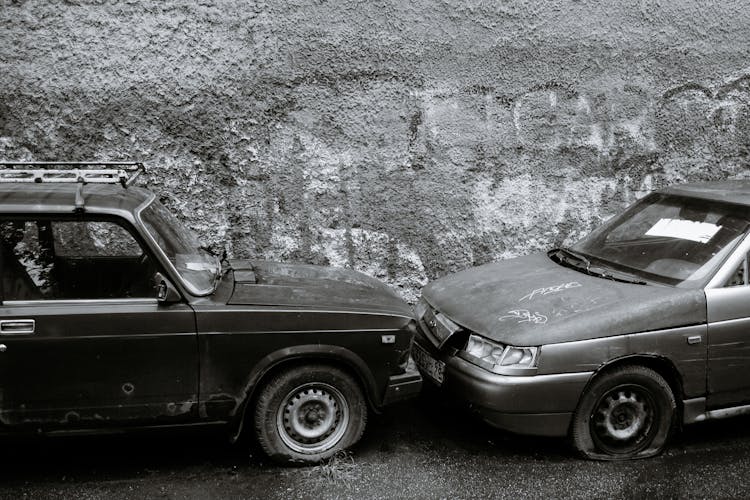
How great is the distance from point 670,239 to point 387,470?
240cm

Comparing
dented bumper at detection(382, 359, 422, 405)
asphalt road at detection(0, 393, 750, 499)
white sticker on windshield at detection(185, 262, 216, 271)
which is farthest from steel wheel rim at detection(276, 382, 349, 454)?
white sticker on windshield at detection(185, 262, 216, 271)

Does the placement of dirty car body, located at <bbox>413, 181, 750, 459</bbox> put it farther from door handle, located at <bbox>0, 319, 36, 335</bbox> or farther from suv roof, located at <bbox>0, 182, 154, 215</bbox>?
door handle, located at <bbox>0, 319, 36, 335</bbox>

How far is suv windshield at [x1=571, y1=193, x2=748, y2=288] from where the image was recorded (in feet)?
15.6

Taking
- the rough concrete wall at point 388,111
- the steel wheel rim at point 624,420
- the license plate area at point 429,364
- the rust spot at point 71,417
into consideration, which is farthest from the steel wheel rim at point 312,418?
the rough concrete wall at point 388,111

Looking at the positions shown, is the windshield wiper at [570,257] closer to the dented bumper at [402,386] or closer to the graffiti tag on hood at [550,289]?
the graffiti tag on hood at [550,289]

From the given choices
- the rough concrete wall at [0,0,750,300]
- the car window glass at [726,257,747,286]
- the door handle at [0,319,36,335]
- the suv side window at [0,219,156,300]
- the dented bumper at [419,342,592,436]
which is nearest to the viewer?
the door handle at [0,319,36,335]

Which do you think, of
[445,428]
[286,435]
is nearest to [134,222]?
[286,435]

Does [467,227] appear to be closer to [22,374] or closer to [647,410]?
[647,410]

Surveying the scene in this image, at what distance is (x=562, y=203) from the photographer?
7.60 metres

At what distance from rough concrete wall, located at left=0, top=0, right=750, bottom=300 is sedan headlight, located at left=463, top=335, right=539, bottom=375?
2.74 meters

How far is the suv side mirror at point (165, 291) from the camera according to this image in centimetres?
409

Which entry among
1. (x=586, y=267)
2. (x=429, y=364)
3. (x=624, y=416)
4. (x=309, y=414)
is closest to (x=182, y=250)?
(x=309, y=414)

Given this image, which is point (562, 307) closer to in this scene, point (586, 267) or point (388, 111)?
point (586, 267)

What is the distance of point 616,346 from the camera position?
433cm
